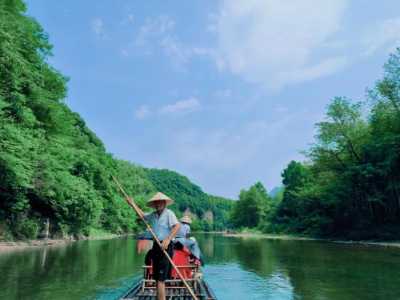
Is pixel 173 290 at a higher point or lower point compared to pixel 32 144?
lower

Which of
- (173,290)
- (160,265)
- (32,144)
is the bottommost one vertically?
(173,290)

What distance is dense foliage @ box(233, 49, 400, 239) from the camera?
106 feet

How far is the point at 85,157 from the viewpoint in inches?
1048

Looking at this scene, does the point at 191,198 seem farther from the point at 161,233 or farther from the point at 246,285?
the point at 161,233

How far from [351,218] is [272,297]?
109ft

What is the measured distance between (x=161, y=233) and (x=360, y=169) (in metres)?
32.3

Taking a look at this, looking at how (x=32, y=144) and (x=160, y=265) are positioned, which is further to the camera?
(x=32, y=144)

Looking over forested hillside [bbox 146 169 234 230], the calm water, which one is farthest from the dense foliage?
forested hillside [bbox 146 169 234 230]

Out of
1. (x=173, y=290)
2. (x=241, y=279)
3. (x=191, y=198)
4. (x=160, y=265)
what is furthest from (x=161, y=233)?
(x=191, y=198)

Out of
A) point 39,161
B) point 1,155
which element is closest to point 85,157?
point 39,161

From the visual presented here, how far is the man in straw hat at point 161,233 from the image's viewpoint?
5586 mm

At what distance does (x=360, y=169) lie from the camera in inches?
1315

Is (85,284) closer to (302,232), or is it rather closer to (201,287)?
(201,287)

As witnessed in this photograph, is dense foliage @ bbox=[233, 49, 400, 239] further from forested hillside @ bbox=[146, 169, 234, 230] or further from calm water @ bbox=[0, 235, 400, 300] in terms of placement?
forested hillside @ bbox=[146, 169, 234, 230]
